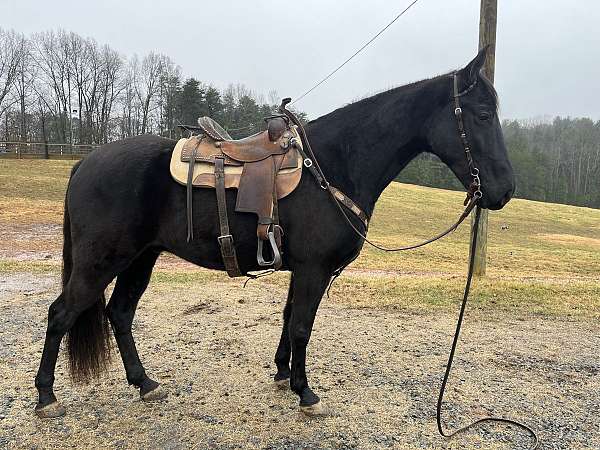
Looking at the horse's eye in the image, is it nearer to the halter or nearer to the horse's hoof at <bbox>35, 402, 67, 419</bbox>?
the halter

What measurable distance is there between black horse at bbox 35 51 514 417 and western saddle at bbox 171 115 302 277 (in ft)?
0.25

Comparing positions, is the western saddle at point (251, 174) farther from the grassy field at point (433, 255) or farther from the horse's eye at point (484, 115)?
the grassy field at point (433, 255)

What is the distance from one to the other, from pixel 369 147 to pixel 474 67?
0.91 m

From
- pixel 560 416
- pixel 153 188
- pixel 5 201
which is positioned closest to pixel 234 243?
pixel 153 188

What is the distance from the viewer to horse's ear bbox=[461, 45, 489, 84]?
119 inches

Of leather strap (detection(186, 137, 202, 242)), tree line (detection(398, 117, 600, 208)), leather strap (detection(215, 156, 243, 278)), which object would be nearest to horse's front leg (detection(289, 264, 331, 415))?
leather strap (detection(215, 156, 243, 278))

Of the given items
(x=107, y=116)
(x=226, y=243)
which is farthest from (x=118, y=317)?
(x=107, y=116)

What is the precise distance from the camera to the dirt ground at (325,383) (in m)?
3.28

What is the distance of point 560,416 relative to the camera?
3.70 meters

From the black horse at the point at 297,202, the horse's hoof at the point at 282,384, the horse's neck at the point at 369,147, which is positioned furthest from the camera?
the horse's hoof at the point at 282,384

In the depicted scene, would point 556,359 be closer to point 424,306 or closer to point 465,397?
point 465,397

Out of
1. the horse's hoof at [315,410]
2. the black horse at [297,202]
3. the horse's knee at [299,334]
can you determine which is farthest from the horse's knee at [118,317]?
the horse's hoof at [315,410]

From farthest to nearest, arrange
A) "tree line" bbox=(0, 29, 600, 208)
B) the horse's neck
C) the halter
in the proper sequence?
"tree line" bbox=(0, 29, 600, 208), the horse's neck, the halter

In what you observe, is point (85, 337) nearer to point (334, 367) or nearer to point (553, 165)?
point (334, 367)
